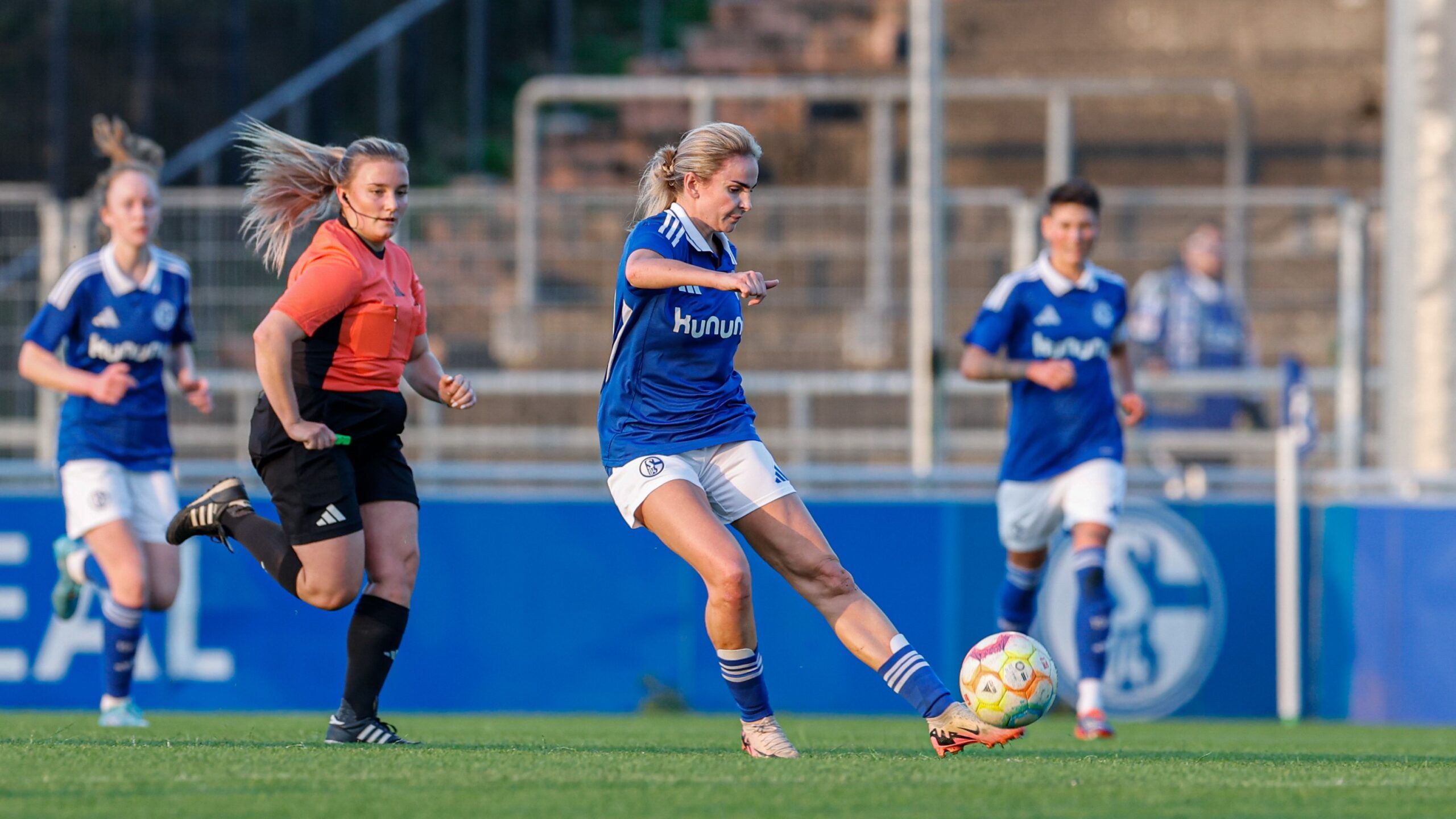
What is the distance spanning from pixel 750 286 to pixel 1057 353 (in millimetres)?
3668

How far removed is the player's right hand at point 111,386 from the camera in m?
8.12

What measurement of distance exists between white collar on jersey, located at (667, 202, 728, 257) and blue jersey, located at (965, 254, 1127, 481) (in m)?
2.98

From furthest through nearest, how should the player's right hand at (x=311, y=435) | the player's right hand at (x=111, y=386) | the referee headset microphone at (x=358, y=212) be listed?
1. the player's right hand at (x=111, y=386)
2. the referee headset microphone at (x=358, y=212)
3. the player's right hand at (x=311, y=435)

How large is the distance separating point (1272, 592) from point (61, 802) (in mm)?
7195

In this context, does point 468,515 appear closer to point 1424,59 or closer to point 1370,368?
point 1424,59

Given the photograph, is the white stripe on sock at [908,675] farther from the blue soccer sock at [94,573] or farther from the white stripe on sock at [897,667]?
the blue soccer sock at [94,573]

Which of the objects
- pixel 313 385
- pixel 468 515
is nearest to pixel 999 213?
pixel 468 515

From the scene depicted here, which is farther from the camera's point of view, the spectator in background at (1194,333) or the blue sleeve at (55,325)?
the spectator in background at (1194,333)

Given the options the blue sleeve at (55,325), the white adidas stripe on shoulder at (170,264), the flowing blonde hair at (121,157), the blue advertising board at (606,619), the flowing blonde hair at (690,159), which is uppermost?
the flowing blonde hair at (121,157)

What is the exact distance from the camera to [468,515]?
35.7 feet

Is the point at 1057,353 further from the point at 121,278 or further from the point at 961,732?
the point at 121,278

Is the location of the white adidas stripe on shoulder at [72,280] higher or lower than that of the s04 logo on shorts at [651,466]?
higher

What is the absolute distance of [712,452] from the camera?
6285mm

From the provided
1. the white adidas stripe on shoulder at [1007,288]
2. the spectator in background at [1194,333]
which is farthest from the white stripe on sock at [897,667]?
the spectator in background at [1194,333]
